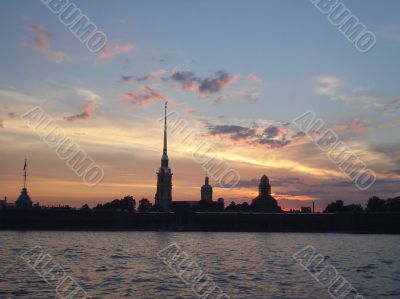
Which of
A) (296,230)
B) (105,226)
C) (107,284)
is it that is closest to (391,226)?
(296,230)

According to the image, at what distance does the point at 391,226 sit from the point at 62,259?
16120 centimetres

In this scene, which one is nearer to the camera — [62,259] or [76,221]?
[62,259]

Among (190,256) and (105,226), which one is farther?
(105,226)

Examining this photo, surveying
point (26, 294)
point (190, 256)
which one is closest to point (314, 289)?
point (26, 294)

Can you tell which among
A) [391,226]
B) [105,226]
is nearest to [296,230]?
[391,226]

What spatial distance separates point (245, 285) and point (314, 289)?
16.2ft

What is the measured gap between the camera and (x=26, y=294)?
3519 centimetres

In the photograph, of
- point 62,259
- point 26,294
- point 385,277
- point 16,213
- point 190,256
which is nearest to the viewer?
point 26,294

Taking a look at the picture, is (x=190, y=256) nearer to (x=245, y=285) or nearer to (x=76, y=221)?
(x=245, y=285)

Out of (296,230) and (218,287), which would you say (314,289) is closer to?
(218,287)

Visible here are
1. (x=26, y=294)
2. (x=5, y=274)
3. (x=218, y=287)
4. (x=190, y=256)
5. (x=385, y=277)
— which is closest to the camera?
(x=26, y=294)

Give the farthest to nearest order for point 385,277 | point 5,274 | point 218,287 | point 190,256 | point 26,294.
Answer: point 190,256 < point 385,277 < point 5,274 < point 218,287 < point 26,294

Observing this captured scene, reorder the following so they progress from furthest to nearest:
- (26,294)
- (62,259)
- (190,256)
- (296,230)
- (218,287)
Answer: (296,230)
(190,256)
(62,259)
(218,287)
(26,294)

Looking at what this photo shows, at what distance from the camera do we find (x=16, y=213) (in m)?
187
